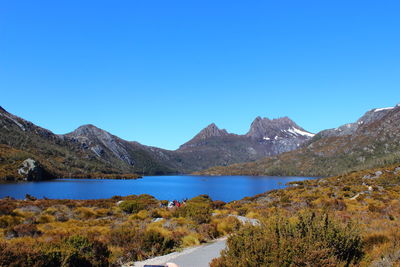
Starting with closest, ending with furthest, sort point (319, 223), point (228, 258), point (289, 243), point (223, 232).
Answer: point (289, 243)
point (228, 258)
point (319, 223)
point (223, 232)

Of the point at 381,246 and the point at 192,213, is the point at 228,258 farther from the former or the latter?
the point at 192,213

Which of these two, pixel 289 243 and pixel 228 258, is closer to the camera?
pixel 289 243

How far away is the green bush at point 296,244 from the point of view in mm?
5195

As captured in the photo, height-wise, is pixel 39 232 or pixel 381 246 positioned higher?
pixel 381 246

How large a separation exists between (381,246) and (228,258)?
4284 millimetres

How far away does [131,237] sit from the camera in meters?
10.9

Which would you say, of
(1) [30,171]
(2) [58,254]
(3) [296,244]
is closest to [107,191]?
(1) [30,171]

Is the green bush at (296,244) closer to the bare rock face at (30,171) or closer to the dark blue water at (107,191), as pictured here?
the dark blue water at (107,191)

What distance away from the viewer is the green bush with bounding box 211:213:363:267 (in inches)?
205

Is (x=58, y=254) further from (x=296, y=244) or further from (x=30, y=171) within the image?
→ (x=30, y=171)

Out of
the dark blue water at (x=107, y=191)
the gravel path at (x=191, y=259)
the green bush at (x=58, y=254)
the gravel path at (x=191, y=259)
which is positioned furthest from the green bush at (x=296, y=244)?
the dark blue water at (x=107, y=191)

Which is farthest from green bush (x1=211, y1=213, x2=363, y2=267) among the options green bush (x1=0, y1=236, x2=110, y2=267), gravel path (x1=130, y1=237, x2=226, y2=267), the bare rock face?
the bare rock face

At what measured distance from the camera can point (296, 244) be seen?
5367 millimetres

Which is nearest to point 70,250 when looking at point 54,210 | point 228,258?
point 228,258
